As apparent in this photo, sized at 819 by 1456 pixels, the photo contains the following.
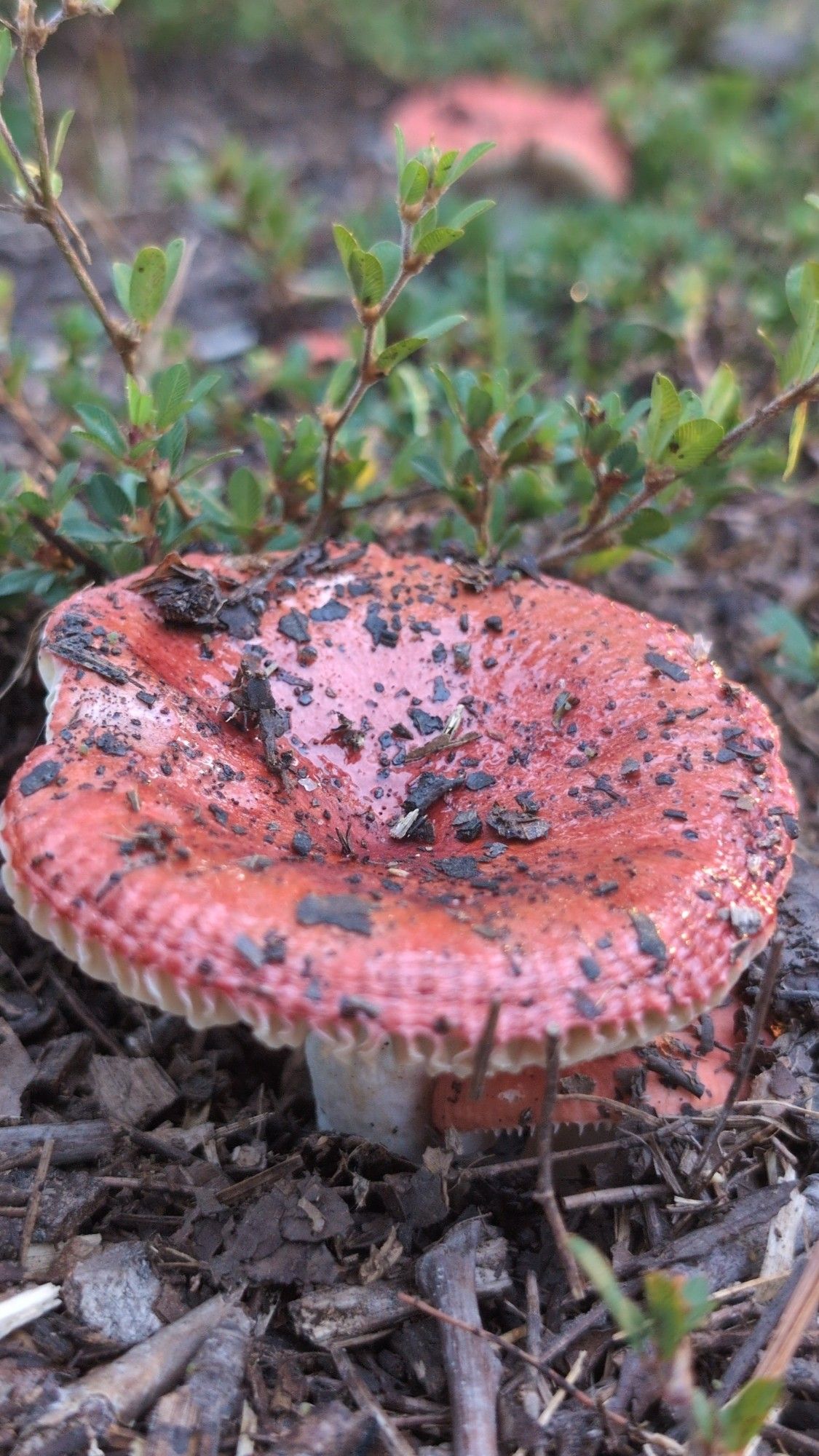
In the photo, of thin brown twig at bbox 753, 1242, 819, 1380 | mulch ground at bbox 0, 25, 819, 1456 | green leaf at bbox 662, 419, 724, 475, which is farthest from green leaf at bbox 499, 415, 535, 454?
thin brown twig at bbox 753, 1242, 819, 1380

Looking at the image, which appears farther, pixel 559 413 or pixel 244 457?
pixel 244 457

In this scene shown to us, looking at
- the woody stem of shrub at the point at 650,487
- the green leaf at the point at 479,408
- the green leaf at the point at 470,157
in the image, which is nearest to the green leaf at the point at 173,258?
the green leaf at the point at 470,157

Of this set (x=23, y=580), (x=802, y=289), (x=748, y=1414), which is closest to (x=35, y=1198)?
(x=748, y=1414)

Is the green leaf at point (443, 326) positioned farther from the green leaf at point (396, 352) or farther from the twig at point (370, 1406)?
the twig at point (370, 1406)

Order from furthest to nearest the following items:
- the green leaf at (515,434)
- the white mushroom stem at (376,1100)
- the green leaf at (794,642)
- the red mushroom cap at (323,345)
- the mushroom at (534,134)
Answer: the mushroom at (534,134)
the red mushroom cap at (323,345)
the green leaf at (794,642)
the green leaf at (515,434)
the white mushroom stem at (376,1100)

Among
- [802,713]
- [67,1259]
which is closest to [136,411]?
[67,1259]

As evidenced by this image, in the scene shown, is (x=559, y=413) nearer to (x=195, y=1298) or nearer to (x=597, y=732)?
(x=597, y=732)

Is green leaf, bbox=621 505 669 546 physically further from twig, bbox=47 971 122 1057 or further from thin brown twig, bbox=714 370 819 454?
twig, bbox=47 971 122 1057
